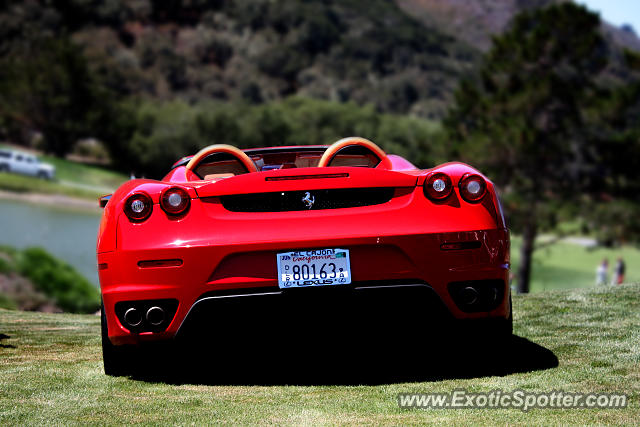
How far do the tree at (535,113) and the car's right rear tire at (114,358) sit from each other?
3287cm

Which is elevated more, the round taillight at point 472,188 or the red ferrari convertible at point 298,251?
the round taillight at point 472,188

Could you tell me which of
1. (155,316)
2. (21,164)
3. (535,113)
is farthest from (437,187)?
(21,164)

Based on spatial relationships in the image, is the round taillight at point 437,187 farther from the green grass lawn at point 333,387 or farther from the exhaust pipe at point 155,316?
the exhaust pipe at point 155,316

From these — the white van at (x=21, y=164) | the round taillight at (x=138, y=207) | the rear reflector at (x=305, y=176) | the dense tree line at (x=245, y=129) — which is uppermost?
the dense tree line at (x=245, y=129)

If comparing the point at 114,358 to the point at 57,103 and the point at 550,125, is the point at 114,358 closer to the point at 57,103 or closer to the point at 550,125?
the point at 550,125

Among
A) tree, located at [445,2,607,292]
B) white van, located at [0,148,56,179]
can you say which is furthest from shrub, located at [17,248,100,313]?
white van, located at [0,148,56,179]

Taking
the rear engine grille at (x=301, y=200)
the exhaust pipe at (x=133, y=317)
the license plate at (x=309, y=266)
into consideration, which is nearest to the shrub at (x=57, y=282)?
the exhaust pipe at (x=133, y=317)

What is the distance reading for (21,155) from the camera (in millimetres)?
74875

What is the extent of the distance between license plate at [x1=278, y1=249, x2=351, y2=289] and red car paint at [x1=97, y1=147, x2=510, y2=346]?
0.04 metres

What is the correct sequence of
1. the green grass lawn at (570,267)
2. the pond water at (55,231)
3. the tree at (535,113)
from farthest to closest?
the green grass lawn at (570,267) → the pond water at (55,231) → the tree at (535,113)

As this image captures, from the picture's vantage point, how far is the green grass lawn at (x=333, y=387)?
12.3ft

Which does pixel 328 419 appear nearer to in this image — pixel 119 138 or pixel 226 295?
pixel 226 295

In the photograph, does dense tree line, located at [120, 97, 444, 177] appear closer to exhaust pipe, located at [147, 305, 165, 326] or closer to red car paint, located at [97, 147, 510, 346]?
red car paint, located at [97, 147, 510, 346]

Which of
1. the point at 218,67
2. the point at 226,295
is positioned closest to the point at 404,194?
the point at 226,295
